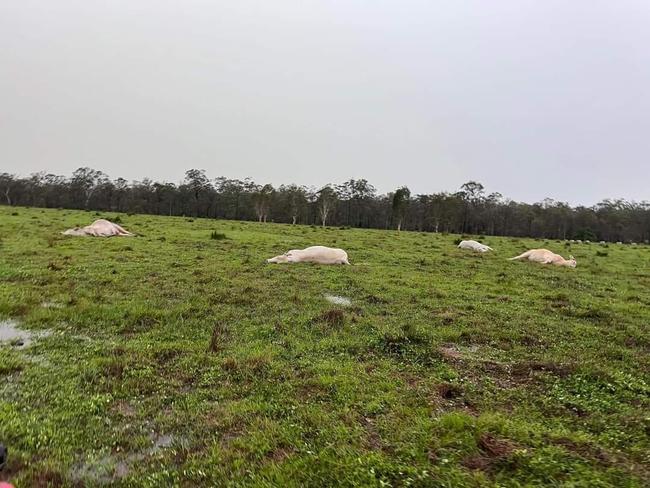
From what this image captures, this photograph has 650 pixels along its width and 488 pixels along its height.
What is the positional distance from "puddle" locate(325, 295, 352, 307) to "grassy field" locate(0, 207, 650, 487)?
11.1 inches

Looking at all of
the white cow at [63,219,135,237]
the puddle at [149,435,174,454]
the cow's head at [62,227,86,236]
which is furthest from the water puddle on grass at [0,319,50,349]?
the cow's head at [62,227,86,236]

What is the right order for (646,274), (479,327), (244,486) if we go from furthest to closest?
1. (646,274)
2. (479,327)
3. (244,486)

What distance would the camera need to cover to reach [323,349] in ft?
22.9

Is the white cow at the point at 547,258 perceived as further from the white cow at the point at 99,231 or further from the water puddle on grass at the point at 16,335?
the white cow at the point at 99,231

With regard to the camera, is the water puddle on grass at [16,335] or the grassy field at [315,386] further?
the water puddle on grass at [16,335]

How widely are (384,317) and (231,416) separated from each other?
5053mm

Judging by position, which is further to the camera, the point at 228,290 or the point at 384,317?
the point at 228,290

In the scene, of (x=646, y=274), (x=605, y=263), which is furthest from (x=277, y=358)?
(x=605, y=263)

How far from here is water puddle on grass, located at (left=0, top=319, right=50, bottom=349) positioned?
6.84 metres

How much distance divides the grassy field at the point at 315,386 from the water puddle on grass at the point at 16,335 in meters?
0.11

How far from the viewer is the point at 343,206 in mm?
94688

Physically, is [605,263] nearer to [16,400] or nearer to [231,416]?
[231,416]

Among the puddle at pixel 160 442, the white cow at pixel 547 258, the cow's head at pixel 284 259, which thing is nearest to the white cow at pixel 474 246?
the white cow at pixel 547 258

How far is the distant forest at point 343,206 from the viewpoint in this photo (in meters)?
81.9
